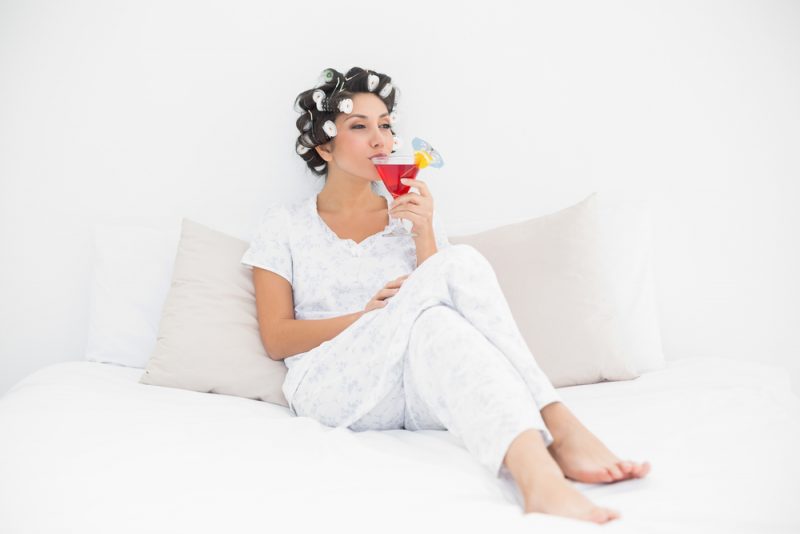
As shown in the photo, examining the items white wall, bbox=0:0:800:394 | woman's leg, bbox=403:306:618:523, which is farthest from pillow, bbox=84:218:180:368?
woman's leg, bbox=403:306:618:523

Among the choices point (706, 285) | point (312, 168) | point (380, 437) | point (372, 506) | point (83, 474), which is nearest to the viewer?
point (372, 506)

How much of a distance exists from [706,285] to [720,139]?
53 centimetres

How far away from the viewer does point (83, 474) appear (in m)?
1.13

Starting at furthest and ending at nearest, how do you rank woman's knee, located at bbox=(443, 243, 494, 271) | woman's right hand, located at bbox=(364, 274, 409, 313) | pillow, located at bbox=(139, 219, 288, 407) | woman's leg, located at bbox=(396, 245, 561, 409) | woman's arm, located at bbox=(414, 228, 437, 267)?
1. woman's arm, located at bbox=(414, 228, 437, 267)
2. pillow, located at bbox=(139, 219, 288, 407)
3. woman's right hand, located at bbox=(364, 274, 409, 313)
4. woman's knee, located at bbox=(443, 243, 494, 271)
5. woman's leg, located at bbox=(396, 245, 561, 409)

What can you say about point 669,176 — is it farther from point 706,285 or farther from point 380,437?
point 380,437

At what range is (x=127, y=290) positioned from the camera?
2098mm

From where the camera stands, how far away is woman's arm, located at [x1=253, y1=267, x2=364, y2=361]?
1741mm

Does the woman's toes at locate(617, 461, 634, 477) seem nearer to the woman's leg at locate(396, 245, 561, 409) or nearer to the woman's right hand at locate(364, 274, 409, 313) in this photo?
the woman's leg at locate(396, 245, 561, 409)

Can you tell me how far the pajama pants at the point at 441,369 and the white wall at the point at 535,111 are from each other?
1.02 metres

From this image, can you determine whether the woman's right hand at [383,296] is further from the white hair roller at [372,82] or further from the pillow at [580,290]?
the white hair roller at [372,82]

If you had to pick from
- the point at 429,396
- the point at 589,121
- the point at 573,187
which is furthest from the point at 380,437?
the point at 589,121

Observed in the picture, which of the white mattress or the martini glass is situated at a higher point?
the martini glass

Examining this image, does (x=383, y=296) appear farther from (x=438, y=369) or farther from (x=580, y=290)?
(x=580, y=290)

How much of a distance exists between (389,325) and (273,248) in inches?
26.3
